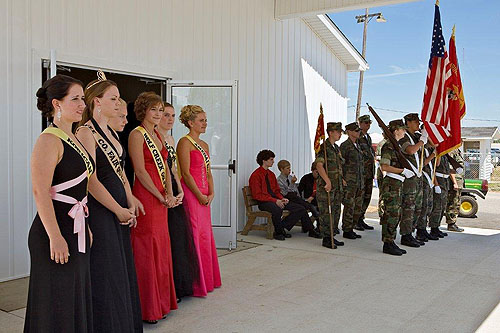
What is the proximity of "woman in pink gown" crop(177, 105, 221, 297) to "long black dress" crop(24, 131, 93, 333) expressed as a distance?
189 centimetres

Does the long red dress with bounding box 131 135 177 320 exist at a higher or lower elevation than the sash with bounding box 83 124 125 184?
lower

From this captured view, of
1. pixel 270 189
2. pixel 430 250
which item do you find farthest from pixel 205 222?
pixel 430 250

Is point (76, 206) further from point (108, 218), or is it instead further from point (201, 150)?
point (201, 150)

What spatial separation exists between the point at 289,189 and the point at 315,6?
119 inches

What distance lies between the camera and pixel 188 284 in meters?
4.55

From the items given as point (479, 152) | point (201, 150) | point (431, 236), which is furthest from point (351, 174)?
point (479, 152)

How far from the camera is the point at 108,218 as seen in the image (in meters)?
3.20

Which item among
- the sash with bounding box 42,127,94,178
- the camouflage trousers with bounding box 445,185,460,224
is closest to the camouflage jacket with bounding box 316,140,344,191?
the camouflage trousers with bounding box 445,185,460,224

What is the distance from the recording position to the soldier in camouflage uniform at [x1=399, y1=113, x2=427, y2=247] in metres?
6.69

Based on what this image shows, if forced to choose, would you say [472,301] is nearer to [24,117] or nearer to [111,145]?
[111,145]

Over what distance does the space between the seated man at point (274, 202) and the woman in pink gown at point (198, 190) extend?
2.72 meters

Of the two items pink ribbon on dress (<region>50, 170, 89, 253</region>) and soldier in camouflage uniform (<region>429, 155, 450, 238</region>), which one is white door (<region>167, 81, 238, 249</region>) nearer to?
soldier in camouflage uniform (<region>429, 155, 450, 238</region>)

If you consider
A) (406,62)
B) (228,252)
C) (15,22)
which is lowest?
(228,252)

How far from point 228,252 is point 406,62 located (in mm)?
47610
